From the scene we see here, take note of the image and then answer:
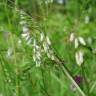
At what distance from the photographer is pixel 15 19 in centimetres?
167

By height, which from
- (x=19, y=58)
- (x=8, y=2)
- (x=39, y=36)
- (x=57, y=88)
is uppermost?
(x=8, y=2)

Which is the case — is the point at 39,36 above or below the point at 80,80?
above

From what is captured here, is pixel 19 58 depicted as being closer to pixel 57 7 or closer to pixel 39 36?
pixel 39 36

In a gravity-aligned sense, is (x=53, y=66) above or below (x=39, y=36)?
below

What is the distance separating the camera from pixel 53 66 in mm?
1703

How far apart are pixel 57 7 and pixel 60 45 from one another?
1.91 metres

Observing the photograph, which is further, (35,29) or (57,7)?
(57,7)

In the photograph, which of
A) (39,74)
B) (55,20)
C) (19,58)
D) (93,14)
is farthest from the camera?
(55,20)

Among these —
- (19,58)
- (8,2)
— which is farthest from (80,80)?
(19,58)

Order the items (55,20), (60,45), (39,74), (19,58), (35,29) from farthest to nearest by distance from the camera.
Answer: (55,20) → (60,45) → (19,58) → (39,74) → (35,29)

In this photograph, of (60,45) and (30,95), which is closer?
(30,95)

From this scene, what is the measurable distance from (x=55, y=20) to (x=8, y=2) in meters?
3.02

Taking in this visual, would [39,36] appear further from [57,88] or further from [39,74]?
[57,88]

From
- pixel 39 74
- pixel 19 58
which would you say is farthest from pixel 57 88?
pixel 39 74
